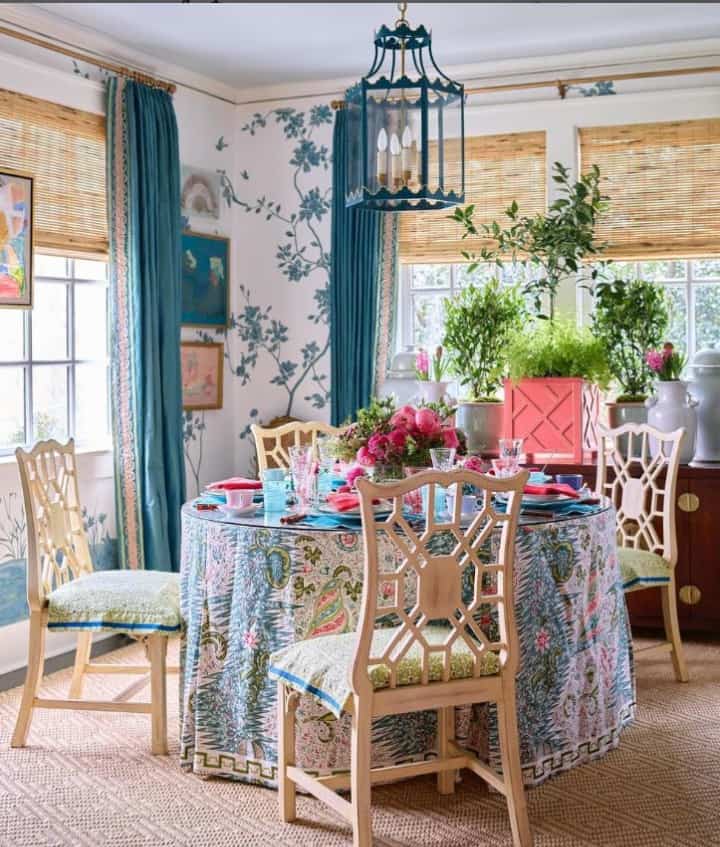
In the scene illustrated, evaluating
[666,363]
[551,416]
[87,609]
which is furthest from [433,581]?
[666,363]

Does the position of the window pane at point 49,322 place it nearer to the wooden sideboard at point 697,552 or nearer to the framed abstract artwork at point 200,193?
the framed abstract artwork at point 200,193

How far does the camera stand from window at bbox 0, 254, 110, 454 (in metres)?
4.78

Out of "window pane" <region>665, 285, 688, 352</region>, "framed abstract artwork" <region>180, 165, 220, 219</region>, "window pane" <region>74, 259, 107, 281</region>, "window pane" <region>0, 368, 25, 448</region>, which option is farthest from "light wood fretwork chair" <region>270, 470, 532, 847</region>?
"framed abstract artwork" <region>180, 165, 220, 219</region>

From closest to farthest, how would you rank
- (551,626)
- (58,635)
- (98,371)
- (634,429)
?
(551,626) < (634,429) < (58,635) < (98,371)

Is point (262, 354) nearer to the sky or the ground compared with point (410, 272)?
nearer to the ground

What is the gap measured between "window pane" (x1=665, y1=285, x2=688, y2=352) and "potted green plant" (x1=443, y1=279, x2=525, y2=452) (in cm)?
73

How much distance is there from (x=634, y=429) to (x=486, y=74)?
6.82 feet

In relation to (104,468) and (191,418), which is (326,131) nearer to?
(191,418)

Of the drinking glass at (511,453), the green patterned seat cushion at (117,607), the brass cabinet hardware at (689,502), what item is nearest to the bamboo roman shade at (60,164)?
the green patterned seat cushion at (117,607)

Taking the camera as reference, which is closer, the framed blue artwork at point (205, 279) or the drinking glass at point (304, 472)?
the drinking glass at point (304, 472)

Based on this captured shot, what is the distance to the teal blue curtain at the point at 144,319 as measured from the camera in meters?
5.12

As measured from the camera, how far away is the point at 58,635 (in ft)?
16.1

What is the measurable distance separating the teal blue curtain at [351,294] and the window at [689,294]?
4.01 feet

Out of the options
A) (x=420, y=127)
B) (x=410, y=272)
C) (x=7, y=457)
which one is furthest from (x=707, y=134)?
(x=7, y=457)
